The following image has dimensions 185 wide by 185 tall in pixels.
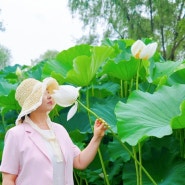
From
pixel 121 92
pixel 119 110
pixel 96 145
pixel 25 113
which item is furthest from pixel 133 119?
pixel 121 92

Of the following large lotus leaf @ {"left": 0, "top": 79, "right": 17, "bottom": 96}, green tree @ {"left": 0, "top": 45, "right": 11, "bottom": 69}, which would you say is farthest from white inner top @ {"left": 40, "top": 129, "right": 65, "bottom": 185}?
green tree @ {"left": 0, "top": 45, "right": 11, "bottom": 69}

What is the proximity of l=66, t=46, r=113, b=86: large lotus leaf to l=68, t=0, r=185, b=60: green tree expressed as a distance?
11.6 m

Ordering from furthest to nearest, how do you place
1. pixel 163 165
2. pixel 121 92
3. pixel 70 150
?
pixel 121 92
pixel 163 165
pixel 70 150

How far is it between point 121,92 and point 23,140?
2.26 feet

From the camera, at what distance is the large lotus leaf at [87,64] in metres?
1.65

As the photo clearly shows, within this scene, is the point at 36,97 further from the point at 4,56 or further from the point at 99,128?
the point at 4,56

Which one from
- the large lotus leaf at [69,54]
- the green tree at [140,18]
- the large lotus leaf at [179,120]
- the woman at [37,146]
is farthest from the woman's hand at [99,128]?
the green tree at [140,18]

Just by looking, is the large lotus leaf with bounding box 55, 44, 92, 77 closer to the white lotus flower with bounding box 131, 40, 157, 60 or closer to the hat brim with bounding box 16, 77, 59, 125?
the white lotus flower with bounding box 131, 40, 157, 60

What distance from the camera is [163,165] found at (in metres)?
1.67

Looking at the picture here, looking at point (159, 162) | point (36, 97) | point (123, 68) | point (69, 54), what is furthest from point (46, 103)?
point (69, 54)

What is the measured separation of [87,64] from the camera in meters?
1.65

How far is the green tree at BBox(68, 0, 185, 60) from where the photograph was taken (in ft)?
43.8

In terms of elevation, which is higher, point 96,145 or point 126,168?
point 96,145

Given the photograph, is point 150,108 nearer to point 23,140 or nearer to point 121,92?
point 23,140
